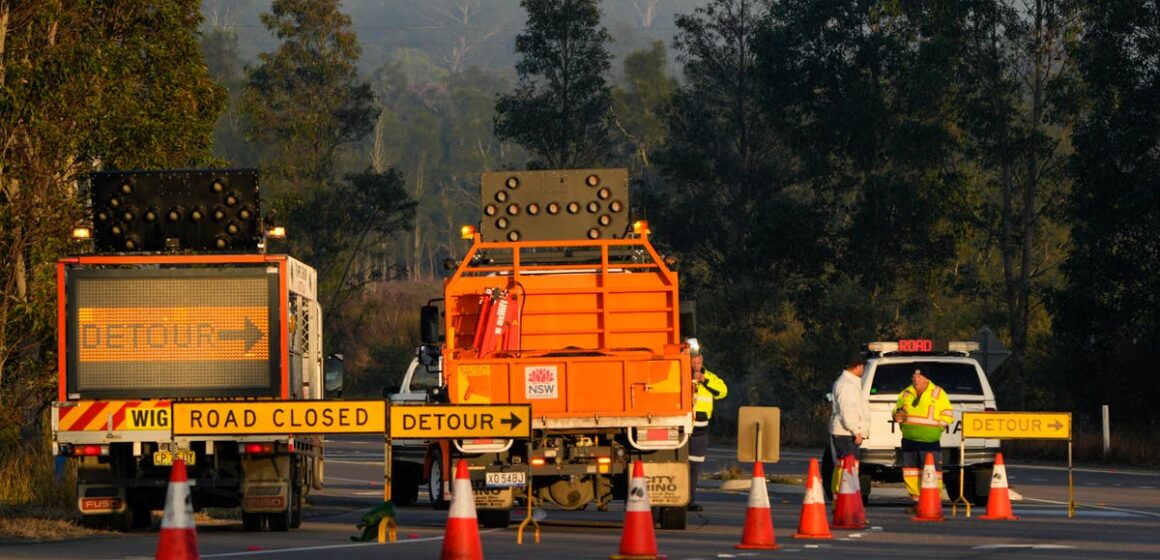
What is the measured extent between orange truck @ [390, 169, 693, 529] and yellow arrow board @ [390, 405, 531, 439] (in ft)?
3.17

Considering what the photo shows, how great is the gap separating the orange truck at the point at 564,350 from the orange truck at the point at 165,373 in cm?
170

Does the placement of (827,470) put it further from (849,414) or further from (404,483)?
(404,483)

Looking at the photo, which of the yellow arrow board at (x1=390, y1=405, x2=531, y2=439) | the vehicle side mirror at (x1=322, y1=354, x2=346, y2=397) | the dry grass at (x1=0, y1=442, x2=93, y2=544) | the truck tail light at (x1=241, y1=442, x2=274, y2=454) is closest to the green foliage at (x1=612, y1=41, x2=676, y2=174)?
the dry grass at (x1=0, y1=442, x2=93, y2=544)

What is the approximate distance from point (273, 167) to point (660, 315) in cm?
5456

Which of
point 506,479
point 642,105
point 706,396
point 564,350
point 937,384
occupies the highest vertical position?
point 642,105

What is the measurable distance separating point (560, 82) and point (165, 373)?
53118 mm

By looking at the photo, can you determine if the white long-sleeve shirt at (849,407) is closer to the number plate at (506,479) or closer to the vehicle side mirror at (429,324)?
the vehicle side mirror at (429,324)

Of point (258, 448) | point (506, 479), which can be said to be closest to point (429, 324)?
point (506, 479)

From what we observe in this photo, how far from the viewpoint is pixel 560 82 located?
74.1m

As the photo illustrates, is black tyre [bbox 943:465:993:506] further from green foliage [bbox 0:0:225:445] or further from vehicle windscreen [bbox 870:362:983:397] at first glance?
green foliage [bbox 0:0:225:445]

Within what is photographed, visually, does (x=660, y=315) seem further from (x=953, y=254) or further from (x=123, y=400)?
(x=953, y=254)

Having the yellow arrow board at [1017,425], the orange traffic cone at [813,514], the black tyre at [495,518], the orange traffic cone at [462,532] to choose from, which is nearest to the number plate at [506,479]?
the black tyre at [495,518]

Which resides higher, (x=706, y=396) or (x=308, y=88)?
(x=308, y=88)

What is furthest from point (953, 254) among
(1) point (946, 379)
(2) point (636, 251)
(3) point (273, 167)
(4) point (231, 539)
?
(4) point (231, 539)
